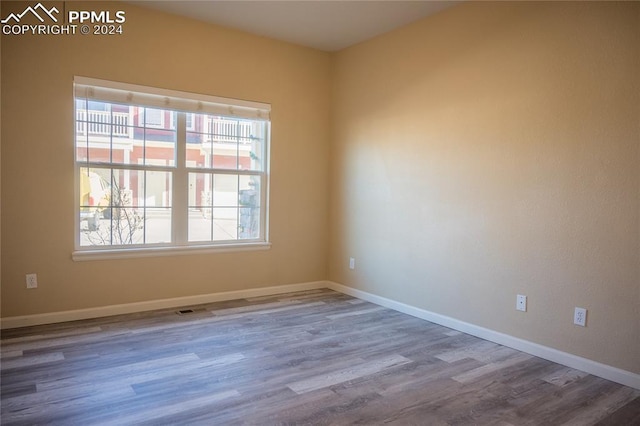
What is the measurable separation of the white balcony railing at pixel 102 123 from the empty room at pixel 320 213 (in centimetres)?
2

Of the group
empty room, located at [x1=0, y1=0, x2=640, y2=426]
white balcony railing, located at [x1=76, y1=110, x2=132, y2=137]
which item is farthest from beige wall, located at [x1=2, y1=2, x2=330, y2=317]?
white balcony railing, located at [x1=76, y1=110, x2=132, y2=137]

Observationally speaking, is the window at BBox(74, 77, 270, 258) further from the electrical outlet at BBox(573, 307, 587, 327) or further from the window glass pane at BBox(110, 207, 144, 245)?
the electrical outlet at BBox(573, 307, 587, 327)

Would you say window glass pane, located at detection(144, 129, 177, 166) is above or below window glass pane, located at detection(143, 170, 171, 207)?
above

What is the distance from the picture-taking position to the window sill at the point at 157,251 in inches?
146

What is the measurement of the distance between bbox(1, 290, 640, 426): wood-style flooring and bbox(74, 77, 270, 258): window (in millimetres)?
865

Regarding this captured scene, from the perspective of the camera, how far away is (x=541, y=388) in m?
2.58

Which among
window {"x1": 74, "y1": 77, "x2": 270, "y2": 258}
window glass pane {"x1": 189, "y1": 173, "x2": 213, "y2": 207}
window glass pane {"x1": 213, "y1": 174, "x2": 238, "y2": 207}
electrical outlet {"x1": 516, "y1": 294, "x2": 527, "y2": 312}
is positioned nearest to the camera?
electrical outlet {"x1": 516, "y1": 294, "x2": 527, "y2": 312}

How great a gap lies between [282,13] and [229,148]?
4.68ft

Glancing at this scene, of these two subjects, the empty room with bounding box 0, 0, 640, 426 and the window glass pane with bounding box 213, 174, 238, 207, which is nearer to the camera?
the empty room with bounding box 0, 0, 640, 426

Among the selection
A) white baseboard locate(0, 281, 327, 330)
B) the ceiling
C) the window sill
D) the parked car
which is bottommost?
white baseboard locate(0, 281, 327, 330)

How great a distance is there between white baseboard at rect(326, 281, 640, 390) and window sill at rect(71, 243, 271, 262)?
141 centimetres

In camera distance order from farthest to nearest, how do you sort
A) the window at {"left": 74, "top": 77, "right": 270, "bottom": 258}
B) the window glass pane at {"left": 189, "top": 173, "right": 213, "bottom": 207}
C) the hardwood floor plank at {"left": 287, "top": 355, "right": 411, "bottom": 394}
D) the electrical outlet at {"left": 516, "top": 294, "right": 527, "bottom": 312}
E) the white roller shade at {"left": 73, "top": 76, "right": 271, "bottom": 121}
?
the window glass pane at {"left": 189, "top": 173, "right": 213, "bottom": 207}
the window at {"left": 74, "top": 77, "right": 270, "bottom": 258}
the white roller shade at {"left": 73, "top": 76, "right": 271, "bottom": 121}
the electrical outlet at {"left": 516, "top": 294, "right": 527, "bottom": 312}
the hardwood floor plank at {"left": 287, "top": 355, "right": 411, "bottom": 394}

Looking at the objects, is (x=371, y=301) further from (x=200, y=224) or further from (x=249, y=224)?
(x=200, y=224)

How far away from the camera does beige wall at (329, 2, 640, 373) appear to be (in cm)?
269
